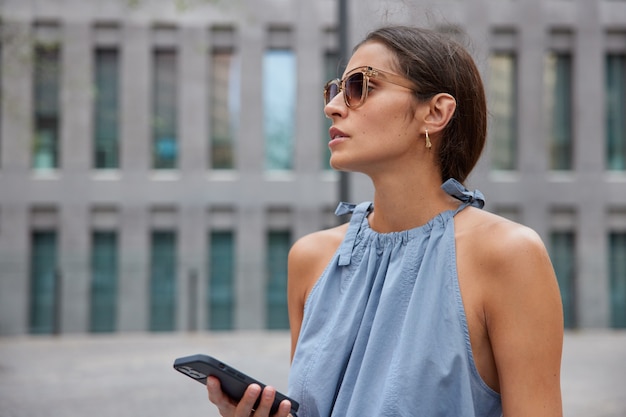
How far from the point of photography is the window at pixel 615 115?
26.9 m

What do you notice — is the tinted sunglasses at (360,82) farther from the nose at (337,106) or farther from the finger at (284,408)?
the finger at (284,408)

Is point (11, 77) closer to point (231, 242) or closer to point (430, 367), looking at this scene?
point (231, 242)

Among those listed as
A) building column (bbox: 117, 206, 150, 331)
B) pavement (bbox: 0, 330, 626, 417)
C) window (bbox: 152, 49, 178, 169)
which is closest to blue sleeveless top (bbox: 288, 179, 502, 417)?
pavement (bbox: 0, 330, 626, 417)

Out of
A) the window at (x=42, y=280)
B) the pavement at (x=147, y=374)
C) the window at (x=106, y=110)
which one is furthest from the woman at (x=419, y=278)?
the window at (x=106, y=110)

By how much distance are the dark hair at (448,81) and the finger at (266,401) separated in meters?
0.71

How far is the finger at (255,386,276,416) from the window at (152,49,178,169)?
2456cm

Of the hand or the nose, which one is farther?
the nose

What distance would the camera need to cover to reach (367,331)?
203 cm

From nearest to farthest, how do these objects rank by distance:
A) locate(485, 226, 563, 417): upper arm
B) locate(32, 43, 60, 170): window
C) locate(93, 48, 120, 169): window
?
locate(485, 226, 563, 417): upper arm, locate(32, 43, 60, 170): window, locate(93, 48, 120, 169): window

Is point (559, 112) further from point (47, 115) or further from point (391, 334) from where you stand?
point (391, 334)

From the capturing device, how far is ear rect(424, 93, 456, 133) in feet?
6.74

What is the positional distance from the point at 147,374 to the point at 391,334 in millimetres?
12142

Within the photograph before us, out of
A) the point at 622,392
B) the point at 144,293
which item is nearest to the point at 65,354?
the point at 144,293

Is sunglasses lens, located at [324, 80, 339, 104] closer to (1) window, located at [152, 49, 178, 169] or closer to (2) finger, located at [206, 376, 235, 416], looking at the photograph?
(2) finger, located at [206, 376, 235, 416]
